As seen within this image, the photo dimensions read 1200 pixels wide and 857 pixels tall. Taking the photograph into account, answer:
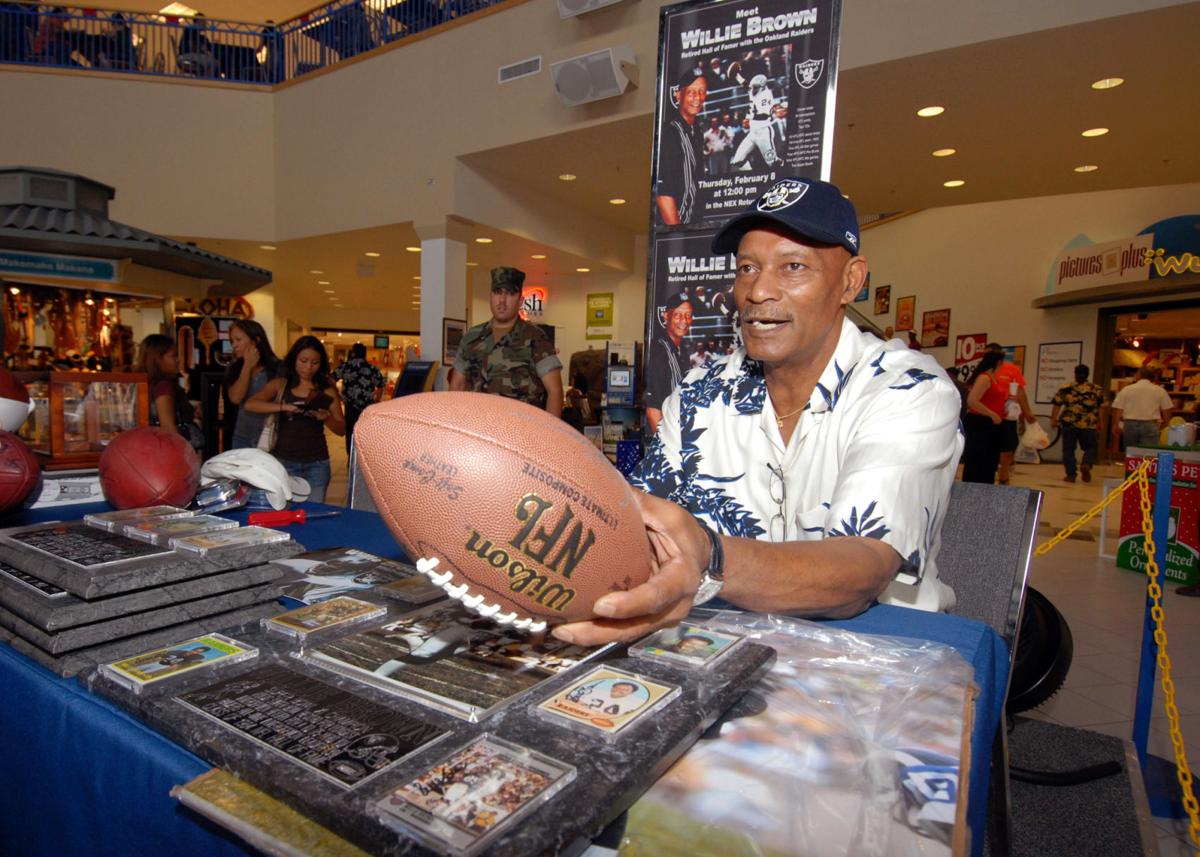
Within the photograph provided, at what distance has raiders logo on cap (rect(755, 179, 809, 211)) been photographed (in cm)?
130

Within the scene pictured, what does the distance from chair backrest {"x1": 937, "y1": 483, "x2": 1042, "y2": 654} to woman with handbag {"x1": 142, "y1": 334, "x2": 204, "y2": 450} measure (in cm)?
385

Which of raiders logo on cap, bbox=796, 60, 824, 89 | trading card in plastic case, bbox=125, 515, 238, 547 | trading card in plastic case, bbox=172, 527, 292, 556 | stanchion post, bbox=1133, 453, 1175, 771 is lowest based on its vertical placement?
stanchion post, bbox=1133, 453, 1175, 771

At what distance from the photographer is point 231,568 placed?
0.95 m

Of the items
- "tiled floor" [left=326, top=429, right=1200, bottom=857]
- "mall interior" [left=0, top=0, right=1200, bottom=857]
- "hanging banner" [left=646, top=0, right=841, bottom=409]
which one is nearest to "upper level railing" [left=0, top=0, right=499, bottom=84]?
"mall interior" [left=0, top=0, right=1200, bottom=857]

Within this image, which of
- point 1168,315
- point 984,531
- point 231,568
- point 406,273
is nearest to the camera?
point 231,568

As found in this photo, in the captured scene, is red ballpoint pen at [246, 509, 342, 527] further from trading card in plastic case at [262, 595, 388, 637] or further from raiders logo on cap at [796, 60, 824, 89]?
raiders logo on cap at [796, 60, 824, 89]

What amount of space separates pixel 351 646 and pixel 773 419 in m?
1.05

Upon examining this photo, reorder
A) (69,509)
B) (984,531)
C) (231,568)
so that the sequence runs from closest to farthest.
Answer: (231,568), (984,531), (69,509)

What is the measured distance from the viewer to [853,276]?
141 centimetres

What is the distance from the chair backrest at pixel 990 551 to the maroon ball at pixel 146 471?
5.67ft

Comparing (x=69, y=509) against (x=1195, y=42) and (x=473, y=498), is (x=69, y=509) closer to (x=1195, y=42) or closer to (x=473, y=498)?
(x=473, y=498)

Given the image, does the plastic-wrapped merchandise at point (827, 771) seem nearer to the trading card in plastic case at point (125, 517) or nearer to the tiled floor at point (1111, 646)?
the trading card in plastic case at point (125, 517)

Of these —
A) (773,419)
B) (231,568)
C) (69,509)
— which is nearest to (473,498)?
(231,568)

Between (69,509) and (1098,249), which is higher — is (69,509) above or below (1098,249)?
below
